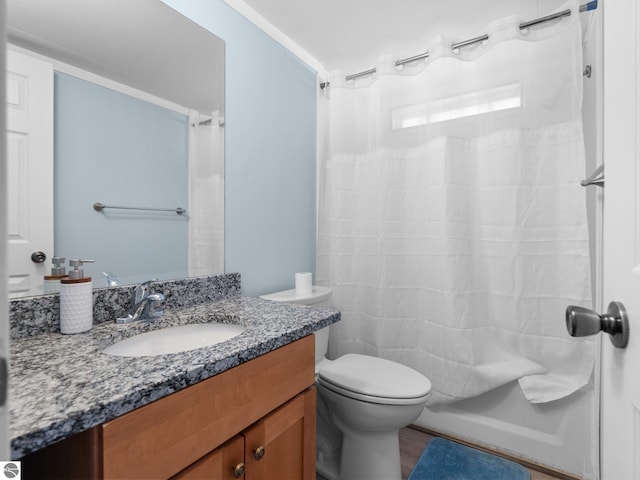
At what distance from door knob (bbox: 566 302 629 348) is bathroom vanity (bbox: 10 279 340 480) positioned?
0.63 metres

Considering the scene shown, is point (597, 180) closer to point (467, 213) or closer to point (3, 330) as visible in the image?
point (467, 213)

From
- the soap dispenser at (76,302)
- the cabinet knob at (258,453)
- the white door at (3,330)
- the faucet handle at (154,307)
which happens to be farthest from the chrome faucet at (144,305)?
the white door at (3,330)

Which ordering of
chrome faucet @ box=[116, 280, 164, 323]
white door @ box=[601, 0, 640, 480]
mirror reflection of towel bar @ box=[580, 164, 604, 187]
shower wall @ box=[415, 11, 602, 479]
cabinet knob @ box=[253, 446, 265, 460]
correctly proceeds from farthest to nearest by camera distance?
shower wall @ box=[415, 11, 602, 479]
chrome faucet @ box=[116, 280, 164, 323]
mirror reflection of towel bar @ box=[580, 164, 604, 187]
cabinet knob @ box=[253, 446, 265, 460]
white door @ box=[601, 0, 640, 480]

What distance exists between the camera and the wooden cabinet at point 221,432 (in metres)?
0.54

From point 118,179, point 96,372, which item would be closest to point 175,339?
point 96,372

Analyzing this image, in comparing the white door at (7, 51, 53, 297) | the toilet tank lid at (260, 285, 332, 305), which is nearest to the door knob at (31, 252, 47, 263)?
the white door at (7, 51, 53, 297)

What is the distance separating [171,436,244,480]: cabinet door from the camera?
65 centimetres

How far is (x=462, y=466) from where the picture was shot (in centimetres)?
152

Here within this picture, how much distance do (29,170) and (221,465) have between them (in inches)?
35.7

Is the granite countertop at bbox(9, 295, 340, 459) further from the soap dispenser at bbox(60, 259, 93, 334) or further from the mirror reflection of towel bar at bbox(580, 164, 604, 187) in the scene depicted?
the mirror reflection of towel bar at bbox(580, 164, 604, 187)

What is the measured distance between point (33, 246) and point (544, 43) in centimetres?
209

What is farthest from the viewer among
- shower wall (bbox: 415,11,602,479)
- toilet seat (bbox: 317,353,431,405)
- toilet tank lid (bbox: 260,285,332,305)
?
toilet tank lid (bbox: 260,285,332,305)

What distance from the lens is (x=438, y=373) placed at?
166 cm

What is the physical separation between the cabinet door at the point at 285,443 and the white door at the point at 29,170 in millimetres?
730
